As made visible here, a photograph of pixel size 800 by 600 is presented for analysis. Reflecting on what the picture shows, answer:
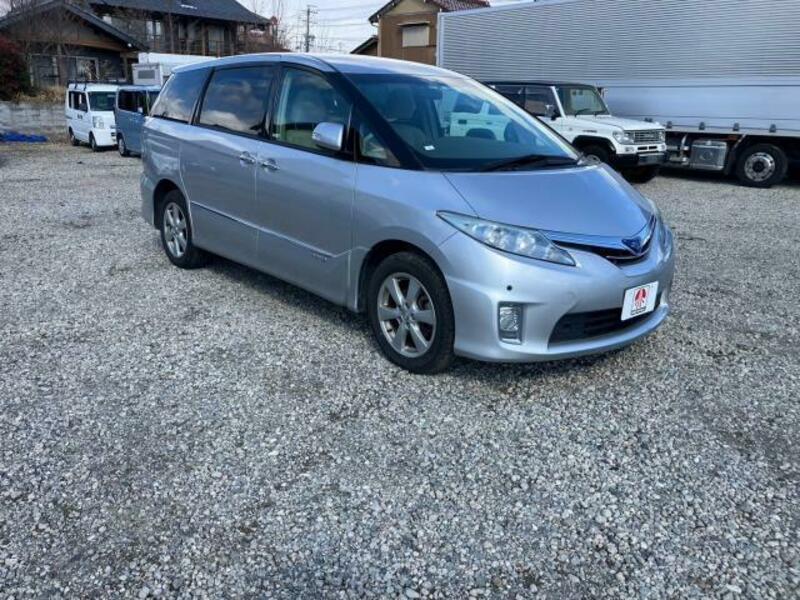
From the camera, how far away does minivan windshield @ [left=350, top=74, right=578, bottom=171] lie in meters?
3.48

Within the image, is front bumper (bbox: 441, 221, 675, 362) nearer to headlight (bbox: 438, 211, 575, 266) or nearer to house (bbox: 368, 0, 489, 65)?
headlight (bbox: 438, 211, 575, 266)

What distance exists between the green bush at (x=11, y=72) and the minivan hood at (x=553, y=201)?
23218mm

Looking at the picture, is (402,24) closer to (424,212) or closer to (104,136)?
(104,136)

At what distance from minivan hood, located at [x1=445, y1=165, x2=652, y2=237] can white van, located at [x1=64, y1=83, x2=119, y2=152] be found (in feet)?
51.8

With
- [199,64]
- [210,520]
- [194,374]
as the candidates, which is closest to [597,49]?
[199,64]

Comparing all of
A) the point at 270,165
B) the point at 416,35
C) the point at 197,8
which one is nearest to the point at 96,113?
the point at 270,165

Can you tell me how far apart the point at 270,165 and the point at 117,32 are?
3043 cm

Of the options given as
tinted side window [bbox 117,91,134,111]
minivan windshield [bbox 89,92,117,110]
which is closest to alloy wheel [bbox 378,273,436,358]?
tinted side window [bbox 117,91,134,111]

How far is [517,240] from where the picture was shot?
9.78ft

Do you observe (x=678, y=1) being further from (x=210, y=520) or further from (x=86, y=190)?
(x=210, y=520)

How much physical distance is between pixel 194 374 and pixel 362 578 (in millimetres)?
1790

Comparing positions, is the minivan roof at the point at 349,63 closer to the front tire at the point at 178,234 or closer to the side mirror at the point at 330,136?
the side mirror at the point at 330,136

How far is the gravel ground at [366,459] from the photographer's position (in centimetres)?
210

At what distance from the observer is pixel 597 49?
12.4 meters
